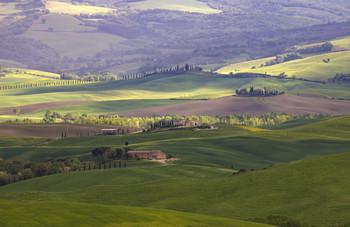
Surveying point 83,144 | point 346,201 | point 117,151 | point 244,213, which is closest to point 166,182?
point 244,213

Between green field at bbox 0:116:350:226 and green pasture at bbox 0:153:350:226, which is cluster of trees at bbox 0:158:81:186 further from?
green pasture at bbox 0:153:350:226

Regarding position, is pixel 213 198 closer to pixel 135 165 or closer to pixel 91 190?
pixel 91 190

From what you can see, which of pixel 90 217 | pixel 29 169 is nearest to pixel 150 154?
pixel 29 169

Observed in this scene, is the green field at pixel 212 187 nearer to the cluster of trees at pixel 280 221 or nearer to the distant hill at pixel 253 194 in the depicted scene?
the distant hill at pixel 253 194

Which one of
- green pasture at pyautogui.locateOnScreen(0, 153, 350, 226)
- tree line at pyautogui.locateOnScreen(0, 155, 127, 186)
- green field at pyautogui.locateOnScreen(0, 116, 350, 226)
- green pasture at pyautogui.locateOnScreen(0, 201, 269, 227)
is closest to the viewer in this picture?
Answer: green pasture at pyautogui.locateOnScreen(0, 201, 269, 227)

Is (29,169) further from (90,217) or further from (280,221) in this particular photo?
(90,217)

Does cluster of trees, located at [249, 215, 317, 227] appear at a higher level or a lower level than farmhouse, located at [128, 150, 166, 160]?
lower

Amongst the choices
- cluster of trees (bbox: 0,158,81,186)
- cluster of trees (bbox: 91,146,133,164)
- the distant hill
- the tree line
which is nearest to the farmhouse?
cluster of trees (bbox: 91,146,133,164)
